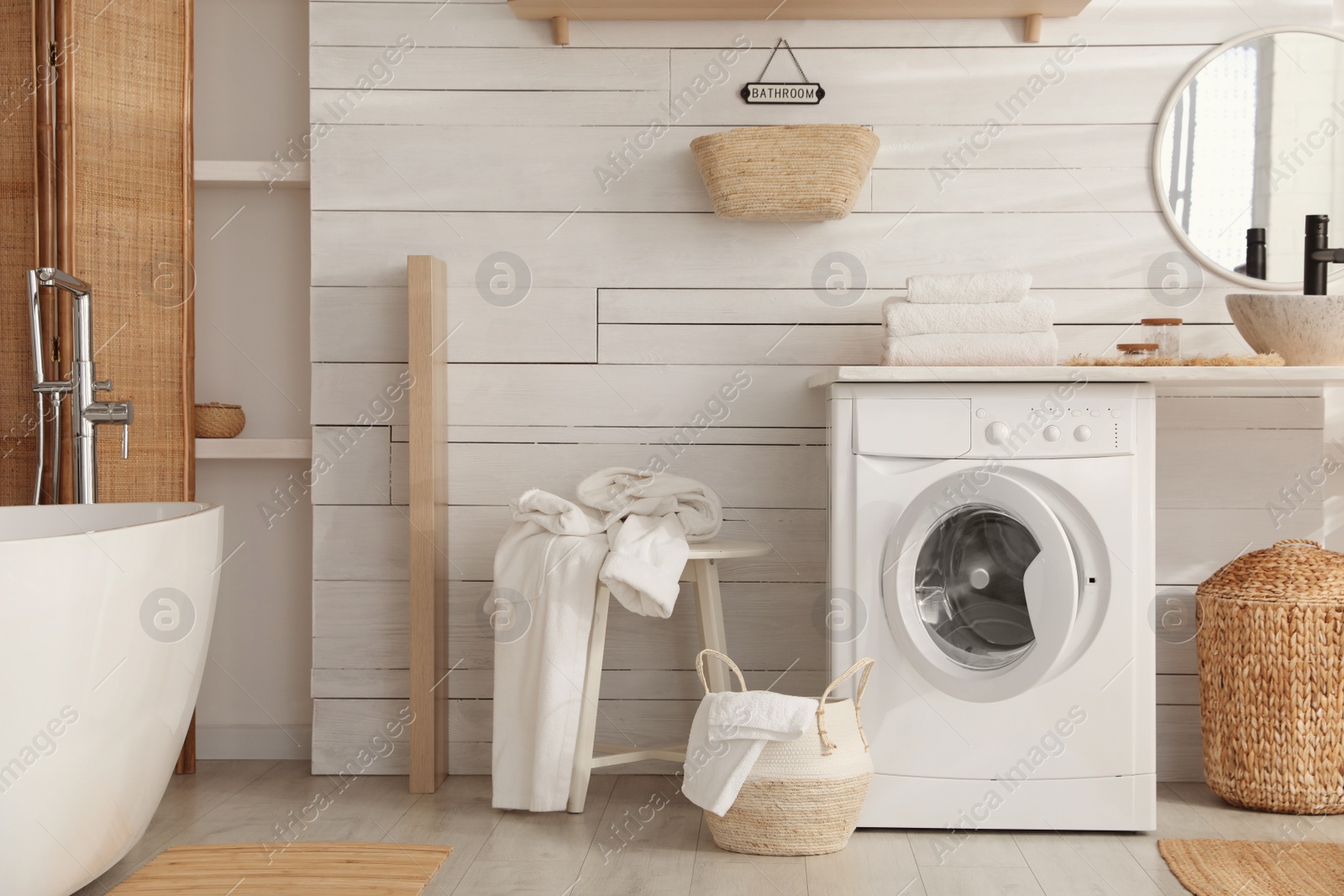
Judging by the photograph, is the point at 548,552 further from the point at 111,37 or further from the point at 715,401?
the point at 111,37

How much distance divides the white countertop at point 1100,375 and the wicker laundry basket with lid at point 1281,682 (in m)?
0.41

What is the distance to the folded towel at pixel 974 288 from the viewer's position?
2113mm

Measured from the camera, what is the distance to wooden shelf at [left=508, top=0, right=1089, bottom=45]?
239 cm

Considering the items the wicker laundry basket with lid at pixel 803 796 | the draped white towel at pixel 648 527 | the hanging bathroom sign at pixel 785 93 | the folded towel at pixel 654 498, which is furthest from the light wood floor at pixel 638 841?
the hanging bathroom sign at pixel 785 93

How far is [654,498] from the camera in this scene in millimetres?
2248

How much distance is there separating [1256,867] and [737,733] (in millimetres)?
934

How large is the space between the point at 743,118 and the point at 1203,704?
1627 millimetres

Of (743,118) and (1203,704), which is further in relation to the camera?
(743,118)

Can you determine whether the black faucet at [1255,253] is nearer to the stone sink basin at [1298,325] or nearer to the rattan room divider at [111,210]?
the stone sink basin at [1298,325]

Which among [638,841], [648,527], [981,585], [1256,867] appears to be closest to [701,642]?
[648,527]

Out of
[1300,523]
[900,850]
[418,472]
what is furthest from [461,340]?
[1300,523]

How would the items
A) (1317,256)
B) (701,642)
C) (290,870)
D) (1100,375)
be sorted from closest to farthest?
1. (290,870)
2. (1100,375)
3. (1317,256)
4. (701,642)

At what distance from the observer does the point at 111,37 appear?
246cm

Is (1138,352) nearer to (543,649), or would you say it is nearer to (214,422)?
(543,649)
